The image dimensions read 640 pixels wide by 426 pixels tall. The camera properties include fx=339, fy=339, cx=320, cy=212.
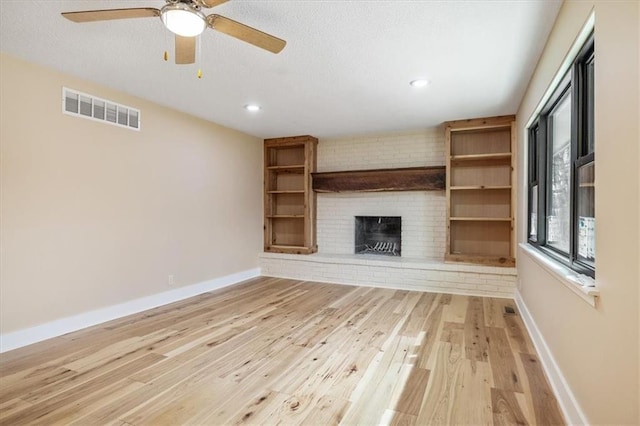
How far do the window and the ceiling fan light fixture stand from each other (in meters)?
2.07

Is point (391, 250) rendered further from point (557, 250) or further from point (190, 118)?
point (190, 118)

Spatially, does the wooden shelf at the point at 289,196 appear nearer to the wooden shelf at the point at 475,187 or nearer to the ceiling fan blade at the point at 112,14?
the wooden shelf at the point at 475,187

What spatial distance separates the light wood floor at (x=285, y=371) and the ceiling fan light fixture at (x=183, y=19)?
84.8 inches

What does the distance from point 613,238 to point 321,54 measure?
231cm

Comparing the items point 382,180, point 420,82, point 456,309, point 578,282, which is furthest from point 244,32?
point 382,180

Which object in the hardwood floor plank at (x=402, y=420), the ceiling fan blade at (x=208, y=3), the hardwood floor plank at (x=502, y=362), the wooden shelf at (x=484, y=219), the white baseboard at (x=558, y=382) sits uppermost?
the ceiling fan blade at (x=208, y=3)

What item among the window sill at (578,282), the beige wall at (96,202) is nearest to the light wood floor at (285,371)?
the beige wall at (96,202)

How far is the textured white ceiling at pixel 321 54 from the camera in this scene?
2184 mm

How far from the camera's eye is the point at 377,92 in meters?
3.66

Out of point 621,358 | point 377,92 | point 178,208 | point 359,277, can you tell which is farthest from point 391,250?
point 621,358

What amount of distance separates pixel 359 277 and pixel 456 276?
55.1 inches

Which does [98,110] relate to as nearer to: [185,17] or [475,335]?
[185,17]

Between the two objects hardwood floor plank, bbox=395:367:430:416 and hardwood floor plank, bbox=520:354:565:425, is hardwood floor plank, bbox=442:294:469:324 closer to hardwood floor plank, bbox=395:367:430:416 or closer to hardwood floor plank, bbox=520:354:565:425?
hardwood floor plank, bbox=520:354:565:425

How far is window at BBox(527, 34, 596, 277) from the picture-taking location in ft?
6.17
